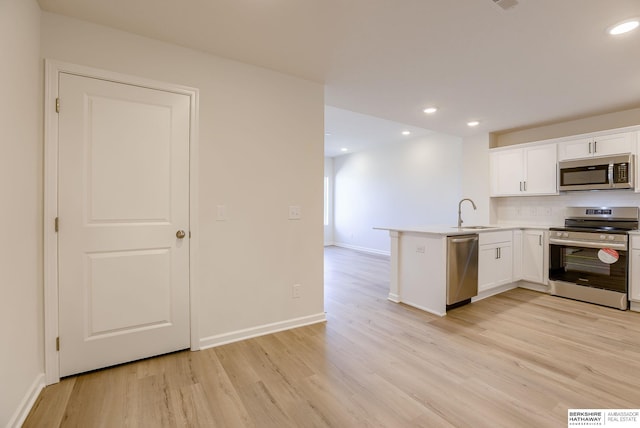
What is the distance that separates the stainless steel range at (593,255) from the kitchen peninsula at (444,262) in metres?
0.18

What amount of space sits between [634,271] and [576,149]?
1581 millimetres

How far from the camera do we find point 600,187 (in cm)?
368

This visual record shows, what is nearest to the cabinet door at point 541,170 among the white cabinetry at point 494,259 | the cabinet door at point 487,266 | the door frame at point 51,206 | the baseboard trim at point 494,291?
the white cabinetry at point 494,259

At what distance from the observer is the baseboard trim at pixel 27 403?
5.16 ft

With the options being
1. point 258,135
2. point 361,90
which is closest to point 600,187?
point 361,90

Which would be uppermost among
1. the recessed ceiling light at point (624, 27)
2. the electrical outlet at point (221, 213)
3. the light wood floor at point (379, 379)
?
the recessed ceiling light at point (624, 27)

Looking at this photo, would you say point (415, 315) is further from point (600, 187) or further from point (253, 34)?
point (253, 34)

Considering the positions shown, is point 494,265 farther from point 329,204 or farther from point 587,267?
point 329,204

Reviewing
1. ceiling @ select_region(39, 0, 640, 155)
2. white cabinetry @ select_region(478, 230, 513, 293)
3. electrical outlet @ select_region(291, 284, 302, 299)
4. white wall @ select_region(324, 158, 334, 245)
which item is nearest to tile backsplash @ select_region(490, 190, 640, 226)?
white cabinetry @ select_region(478, 230, 513, 293)

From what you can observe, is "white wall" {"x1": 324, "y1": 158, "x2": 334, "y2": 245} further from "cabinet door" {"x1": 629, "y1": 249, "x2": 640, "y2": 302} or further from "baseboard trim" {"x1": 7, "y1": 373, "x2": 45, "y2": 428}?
"baseboard trim" {"x1": 7, "y1": 373, "x2": 45, "y2": 428}

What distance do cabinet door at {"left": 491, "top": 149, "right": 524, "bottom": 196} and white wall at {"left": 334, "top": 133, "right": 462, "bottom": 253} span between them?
0.65 metres

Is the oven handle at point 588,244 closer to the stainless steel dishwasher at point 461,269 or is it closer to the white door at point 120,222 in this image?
the stainless steel dishwasher at point 461,269

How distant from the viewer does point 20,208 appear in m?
1.66

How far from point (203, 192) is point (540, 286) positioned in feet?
14.8
